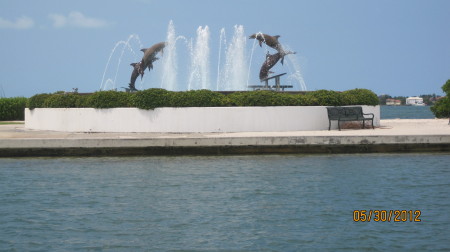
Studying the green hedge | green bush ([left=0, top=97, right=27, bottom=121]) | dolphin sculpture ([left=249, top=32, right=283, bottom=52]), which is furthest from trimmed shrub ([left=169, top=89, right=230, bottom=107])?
green bush ([left=0, top=97, right=27, bottom=121])

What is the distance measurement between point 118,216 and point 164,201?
1754 mm

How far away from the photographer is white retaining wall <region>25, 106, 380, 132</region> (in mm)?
26453

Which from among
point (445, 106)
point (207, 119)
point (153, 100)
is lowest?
point (207, 119)

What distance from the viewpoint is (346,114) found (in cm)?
2708

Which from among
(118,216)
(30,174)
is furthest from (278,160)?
(118,216)

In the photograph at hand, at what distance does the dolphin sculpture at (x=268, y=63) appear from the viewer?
3241 cm

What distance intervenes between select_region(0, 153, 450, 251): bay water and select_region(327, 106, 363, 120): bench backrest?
4.23 meters

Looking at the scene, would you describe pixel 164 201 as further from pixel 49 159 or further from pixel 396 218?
pixel 49 159

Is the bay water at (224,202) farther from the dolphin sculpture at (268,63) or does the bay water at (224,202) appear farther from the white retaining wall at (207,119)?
the dolphin sculpture at (268,63)

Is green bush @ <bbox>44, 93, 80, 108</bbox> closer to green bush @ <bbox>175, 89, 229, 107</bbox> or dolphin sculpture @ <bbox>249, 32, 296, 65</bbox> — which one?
green bush @ <bbox>175, 89, 229, 107</bbox>

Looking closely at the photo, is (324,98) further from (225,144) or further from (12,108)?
(12,108)

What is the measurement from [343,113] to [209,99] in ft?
16.7

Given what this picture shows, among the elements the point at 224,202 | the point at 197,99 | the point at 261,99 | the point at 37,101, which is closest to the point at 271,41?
the point at 261,99

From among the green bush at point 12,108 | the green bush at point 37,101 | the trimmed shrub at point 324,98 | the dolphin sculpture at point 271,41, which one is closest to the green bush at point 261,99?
the trimmed shrub at point 324,98
